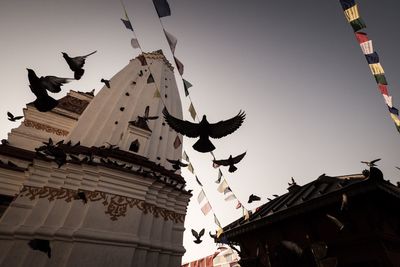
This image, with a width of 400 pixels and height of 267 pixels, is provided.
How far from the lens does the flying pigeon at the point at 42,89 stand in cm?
531

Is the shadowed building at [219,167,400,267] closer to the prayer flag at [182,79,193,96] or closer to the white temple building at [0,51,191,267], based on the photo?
the prayer flag at [182,79,193,96]

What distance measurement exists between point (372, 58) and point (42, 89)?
969cm

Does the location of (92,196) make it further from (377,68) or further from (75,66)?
(377,68)

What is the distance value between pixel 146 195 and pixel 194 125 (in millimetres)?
6549

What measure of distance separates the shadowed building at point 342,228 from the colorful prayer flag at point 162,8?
6.05m

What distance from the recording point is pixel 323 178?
22.8 ft

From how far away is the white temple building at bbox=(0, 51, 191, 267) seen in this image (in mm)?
8617

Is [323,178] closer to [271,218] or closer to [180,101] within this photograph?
[271,218]

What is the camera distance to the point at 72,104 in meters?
17.4

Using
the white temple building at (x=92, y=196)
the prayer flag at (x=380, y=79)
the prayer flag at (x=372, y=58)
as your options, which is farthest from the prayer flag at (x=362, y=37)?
the white temple building at (x=92, y=196)

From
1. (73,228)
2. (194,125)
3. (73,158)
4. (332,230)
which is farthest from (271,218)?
(73,158)

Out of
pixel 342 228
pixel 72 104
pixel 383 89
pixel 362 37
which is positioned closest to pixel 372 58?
pixel 362 37

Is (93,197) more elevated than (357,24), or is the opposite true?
(357,24)

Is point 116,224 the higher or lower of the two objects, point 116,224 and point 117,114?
the lower
